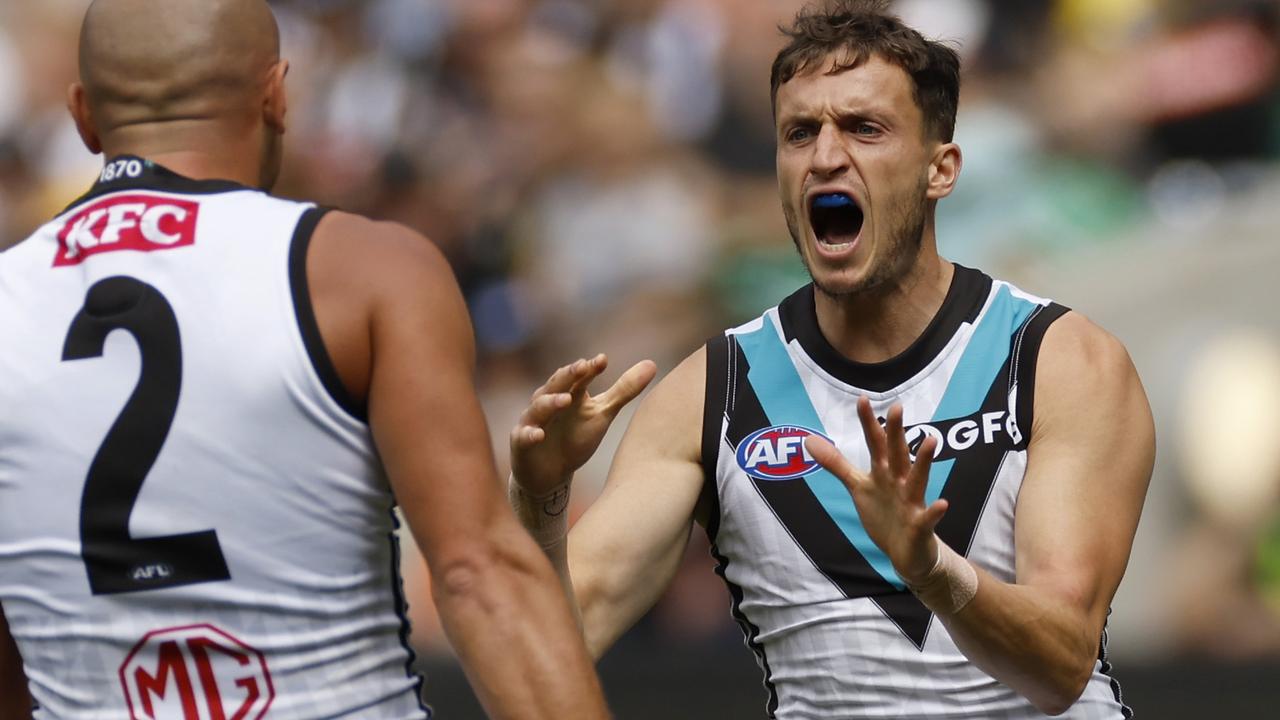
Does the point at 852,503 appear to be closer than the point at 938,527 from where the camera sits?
No

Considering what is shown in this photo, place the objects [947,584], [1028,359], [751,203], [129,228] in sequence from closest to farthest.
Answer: [129,228]
[947,584]
[1028,359]
[751,203]

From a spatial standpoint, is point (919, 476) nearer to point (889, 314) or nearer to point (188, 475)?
point (889, 314)

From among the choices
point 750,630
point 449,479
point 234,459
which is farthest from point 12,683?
point 750,630

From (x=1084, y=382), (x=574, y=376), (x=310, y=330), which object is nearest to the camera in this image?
(x=310, y=330)

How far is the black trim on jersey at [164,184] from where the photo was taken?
3205 millimetres

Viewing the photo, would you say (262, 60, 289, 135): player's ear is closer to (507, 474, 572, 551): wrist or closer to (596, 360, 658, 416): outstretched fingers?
(596, 360, 658, 416): outstretched fingers

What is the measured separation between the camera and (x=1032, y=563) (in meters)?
3.95

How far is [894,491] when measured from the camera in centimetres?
348

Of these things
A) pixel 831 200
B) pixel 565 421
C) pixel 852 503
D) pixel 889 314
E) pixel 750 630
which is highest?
pixel 831 200

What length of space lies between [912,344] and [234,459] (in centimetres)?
201

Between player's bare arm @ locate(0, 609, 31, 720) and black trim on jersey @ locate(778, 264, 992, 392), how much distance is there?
2115mm

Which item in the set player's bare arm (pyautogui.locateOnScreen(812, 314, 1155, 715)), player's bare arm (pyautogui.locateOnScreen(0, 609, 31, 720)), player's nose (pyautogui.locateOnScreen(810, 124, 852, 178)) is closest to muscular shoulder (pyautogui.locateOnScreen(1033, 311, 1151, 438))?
player's bare arm (pyautogui.locateOnScreen(812, 314, 1155, 715))

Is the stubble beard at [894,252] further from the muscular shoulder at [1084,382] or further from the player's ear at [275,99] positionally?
the player's ear at [275,99]

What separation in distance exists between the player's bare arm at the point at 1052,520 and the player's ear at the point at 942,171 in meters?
0.49
